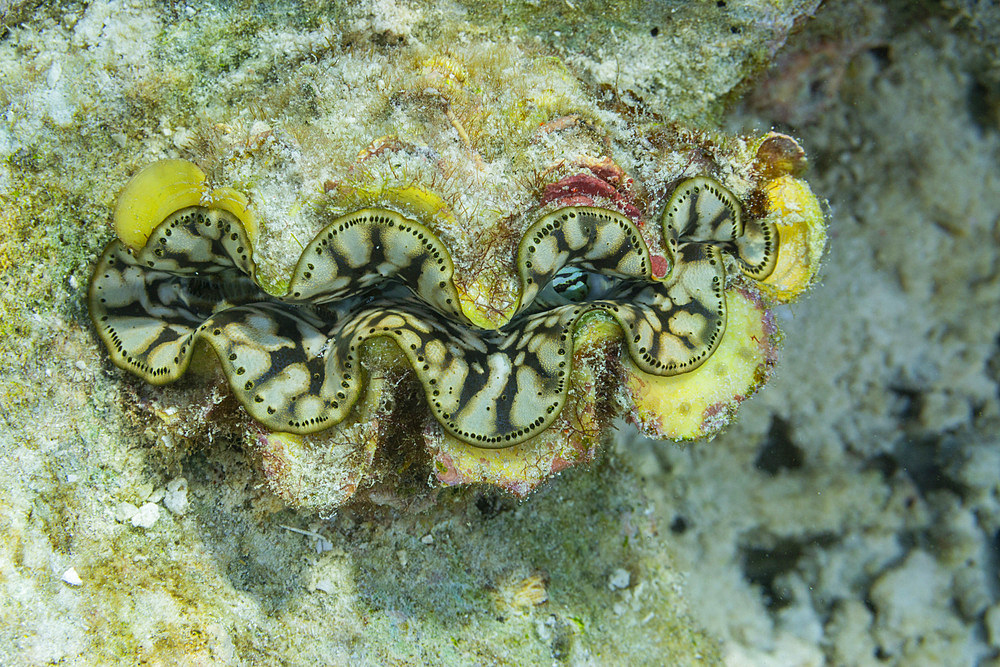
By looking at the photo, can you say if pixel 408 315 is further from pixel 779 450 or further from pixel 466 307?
pixel 779 450

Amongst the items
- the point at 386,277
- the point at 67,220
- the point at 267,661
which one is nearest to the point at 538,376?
the point at 386,277

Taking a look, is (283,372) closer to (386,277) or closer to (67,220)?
(386,277)

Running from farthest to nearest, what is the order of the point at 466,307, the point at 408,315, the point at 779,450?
the point at 779,450 < the point at 408,315 < the point at 466,307

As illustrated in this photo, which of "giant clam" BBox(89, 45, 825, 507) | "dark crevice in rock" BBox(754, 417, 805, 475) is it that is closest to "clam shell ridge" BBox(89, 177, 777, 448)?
"giant clam" BBox(89, 45, 825, 507)

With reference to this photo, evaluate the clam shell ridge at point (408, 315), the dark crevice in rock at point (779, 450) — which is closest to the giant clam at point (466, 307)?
the clam shell ridge at point (408, 315)

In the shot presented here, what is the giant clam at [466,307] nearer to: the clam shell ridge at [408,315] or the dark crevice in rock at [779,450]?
the clam shell ridge at [408,315]

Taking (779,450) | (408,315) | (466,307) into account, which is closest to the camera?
(466,307)

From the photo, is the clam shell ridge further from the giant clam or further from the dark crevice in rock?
the dark crevice in rock

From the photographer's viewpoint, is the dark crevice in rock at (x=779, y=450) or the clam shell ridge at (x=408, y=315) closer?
the clam shell ridge at (x=408, y=315)

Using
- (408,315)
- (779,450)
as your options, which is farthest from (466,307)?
(779,450)
